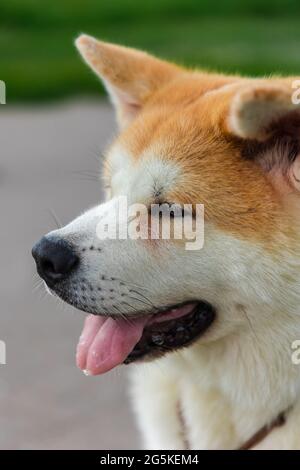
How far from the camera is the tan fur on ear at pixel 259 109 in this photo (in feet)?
10.3

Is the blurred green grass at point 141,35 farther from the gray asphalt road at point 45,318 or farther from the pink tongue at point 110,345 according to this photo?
the pink tongue at point 110,345

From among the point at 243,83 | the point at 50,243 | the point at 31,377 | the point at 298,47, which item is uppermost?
the point at 298,47

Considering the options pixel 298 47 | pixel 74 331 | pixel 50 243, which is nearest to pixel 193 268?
pixel 50 243

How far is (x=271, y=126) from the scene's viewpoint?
3375 mm

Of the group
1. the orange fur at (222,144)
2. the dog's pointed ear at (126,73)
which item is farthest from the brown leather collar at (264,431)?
the dog's pointed ear at (126,73)

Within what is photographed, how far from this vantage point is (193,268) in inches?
136

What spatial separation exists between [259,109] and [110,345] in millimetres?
1058

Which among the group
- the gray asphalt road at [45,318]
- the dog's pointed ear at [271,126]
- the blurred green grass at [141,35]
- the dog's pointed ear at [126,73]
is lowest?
the gray asphalt road at [45,318]

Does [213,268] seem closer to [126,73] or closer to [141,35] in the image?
[126,73]

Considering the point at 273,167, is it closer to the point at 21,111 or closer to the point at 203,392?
the point at 203,392

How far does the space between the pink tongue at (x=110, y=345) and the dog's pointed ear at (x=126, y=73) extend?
1.04 m

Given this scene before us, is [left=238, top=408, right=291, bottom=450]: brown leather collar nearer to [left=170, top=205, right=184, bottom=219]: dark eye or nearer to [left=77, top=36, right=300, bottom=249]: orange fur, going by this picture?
[left=77, top=36, right=300, bottom=249]: orange fur
